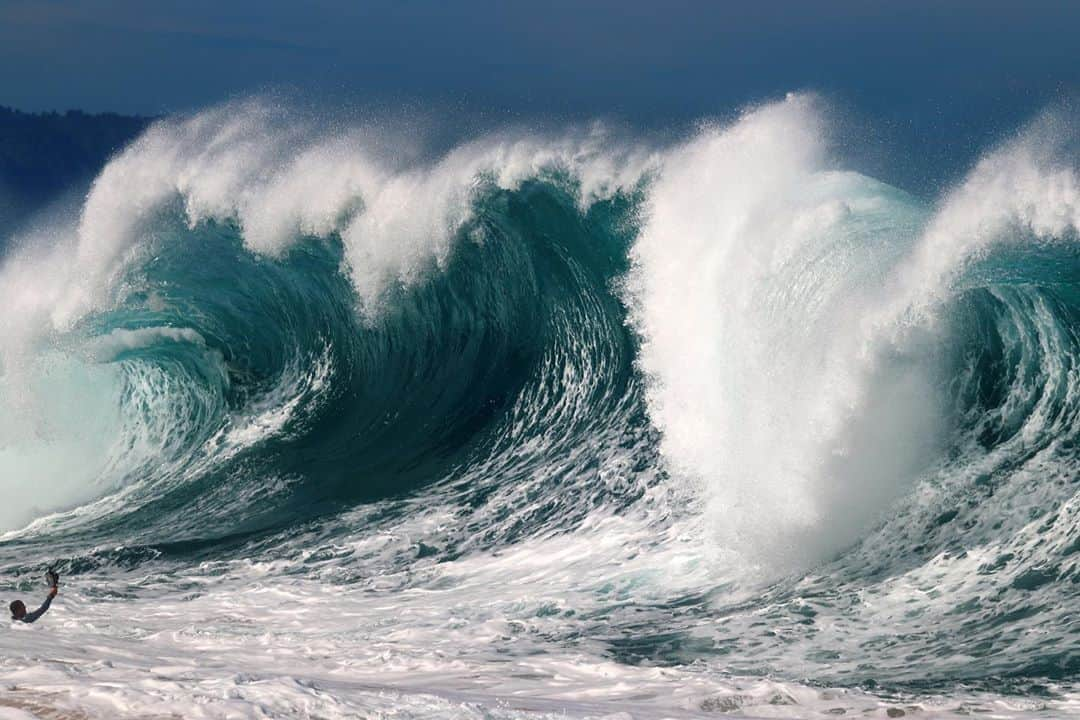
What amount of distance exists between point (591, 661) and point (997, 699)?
7.67 ft

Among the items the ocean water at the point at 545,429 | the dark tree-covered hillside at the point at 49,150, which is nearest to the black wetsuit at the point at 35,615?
the ocean water at the point at 545,429

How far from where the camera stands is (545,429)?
1280 centimetres

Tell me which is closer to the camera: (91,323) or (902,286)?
(902,286)

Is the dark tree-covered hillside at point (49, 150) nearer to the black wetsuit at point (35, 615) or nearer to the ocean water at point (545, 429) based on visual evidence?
the ocean water at point (545, 429)

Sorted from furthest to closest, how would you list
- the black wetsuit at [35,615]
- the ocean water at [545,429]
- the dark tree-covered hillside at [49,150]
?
the dark tree-covered hillside at [49,150], the black wetsuit at [35,615], the ocean water at [545,429]

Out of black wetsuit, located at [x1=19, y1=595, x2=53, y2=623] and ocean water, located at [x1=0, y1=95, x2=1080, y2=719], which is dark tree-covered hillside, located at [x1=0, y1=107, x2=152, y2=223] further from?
black wetsuit, located at [x1=19, y1=595, x2=53, y2=623]

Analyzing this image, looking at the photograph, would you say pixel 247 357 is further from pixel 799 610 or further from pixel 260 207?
pixel 799 610

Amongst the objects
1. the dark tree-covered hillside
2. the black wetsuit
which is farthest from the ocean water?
the dark tree-covered hillside

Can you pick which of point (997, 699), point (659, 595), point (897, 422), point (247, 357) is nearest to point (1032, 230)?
point (897, 422)

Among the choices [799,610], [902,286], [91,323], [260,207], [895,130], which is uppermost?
[895,130]

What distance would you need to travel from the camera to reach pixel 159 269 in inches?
650

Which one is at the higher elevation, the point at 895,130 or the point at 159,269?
the point at 895,130

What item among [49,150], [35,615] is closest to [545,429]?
[35,615]

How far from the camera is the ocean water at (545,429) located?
7.20 meters
